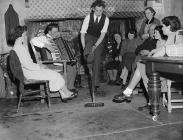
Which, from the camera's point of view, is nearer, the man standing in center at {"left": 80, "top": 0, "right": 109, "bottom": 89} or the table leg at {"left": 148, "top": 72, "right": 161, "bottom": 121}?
the table leg at {"left": 148, "top": 72, "right": 161, "bottom": 121}

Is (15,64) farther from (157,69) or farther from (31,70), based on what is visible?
(157,69)

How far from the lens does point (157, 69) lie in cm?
324

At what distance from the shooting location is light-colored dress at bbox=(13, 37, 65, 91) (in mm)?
4715

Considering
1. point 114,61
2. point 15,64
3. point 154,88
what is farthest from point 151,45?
point 15,64

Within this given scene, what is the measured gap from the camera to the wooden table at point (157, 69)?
2.80 meters

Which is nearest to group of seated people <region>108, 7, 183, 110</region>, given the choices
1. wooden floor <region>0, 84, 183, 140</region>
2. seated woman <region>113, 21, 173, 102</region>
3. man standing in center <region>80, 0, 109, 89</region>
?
seated woman <region>113, 21, 173, 102</region>

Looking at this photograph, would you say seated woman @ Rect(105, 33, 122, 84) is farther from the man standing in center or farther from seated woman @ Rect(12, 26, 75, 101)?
seated woman @ Rect(12, 26, 75, 101)

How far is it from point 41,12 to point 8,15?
923 mm

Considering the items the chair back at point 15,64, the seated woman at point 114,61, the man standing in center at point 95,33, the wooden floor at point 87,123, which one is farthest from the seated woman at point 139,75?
the seated woman at point 114,61

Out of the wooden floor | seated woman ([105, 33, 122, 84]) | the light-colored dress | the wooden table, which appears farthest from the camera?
seated woman ([105, 33, 122, 84])

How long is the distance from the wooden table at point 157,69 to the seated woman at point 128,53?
2747 millimetres

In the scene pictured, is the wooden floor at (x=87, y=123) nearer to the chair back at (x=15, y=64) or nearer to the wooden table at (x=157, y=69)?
the wooden table at (x=157, y=69)

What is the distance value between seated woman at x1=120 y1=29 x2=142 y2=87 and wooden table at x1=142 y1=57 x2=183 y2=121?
275cm

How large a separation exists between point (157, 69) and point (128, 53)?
3.43 metres
